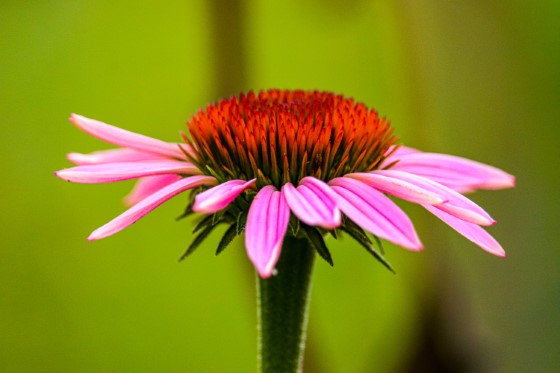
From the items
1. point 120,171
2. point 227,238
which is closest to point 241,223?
point 227,238

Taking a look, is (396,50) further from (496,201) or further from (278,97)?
(278,97)

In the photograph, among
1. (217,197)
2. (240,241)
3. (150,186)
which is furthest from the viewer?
(240,241)

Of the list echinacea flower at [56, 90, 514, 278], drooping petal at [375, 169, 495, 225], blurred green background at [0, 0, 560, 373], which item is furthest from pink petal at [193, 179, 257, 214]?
blurred green background at [0, 0, 560, 373]

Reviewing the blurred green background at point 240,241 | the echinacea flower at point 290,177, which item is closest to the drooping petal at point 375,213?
the echinacea flower at point 290,177

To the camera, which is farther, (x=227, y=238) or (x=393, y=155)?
(x=393, y=155)

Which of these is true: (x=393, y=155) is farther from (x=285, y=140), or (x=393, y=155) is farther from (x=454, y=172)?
(x=285, y=140)
